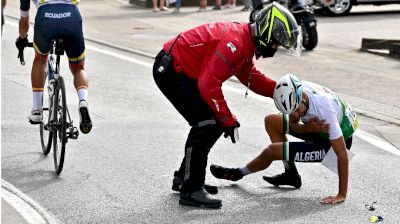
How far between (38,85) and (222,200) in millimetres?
2465

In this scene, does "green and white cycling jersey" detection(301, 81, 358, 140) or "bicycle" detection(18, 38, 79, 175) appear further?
"bicycle" detection(18, 38, 79, 175)

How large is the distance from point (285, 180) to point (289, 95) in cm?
108

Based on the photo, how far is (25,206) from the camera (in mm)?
8727

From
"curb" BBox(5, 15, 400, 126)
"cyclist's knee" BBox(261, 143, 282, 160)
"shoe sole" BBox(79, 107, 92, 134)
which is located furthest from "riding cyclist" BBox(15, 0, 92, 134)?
"curb" BBox(5, 15, 400, 126)

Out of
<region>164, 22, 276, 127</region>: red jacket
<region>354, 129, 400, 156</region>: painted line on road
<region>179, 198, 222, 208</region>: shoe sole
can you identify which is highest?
<region>164, 22, 276, 127</region>: red jacket

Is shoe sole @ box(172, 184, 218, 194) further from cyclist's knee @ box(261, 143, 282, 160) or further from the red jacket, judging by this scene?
the red jacket

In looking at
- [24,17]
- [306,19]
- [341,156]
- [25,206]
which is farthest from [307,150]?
[306,19]

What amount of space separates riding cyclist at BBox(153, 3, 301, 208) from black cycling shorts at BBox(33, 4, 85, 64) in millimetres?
1344

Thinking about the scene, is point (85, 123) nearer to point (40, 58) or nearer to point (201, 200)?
point (40, 58)

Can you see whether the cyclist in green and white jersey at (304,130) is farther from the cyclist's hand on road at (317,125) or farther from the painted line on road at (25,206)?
the painted line on road at (25,206)

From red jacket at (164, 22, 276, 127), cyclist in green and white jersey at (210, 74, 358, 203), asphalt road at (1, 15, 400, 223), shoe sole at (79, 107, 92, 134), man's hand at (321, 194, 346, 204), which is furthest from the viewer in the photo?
shoe sole at (79, 107, 92, 134)

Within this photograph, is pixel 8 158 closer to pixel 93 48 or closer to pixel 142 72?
pixel 142 72

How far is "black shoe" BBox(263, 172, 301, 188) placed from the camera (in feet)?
31.0

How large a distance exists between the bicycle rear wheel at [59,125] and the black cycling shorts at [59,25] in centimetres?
38
